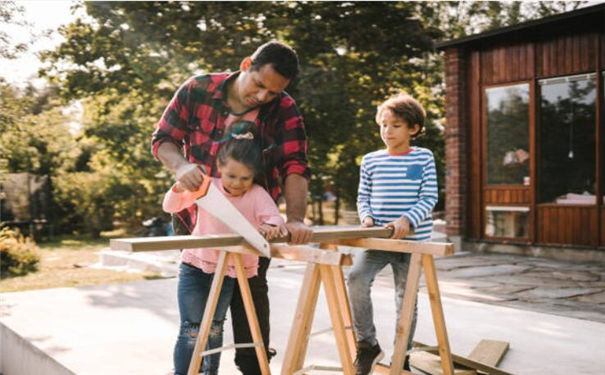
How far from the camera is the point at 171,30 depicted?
533 inches

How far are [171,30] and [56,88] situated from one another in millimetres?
3120

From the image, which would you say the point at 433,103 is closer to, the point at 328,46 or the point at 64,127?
Answer: the point at 328,46

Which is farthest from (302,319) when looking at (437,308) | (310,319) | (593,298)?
(593,298)

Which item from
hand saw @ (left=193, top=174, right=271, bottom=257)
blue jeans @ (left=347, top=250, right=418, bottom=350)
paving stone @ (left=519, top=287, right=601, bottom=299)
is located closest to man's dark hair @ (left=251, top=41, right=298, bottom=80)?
hand saw @ (left=193, top=174, right=271, bottom=257)

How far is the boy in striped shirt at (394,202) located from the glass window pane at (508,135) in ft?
23.3

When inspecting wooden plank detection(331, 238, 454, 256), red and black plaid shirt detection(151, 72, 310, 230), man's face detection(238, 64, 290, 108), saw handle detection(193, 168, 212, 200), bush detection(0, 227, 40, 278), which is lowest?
bush detection(0, 227, 40, 278)

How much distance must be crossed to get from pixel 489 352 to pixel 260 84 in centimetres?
234

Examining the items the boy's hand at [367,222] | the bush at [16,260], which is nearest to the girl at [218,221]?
the boy's hand at [367,222]

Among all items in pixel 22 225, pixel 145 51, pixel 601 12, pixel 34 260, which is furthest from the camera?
pixel 22 225

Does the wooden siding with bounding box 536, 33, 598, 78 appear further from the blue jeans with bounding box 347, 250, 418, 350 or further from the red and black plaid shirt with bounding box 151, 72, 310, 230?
the red and black plaid shirt with bounding box 151, 72, 310, 230

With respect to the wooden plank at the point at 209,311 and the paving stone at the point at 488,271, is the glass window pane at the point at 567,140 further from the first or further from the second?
the wooden plank at the point at 209,311

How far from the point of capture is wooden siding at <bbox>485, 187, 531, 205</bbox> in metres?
9.86

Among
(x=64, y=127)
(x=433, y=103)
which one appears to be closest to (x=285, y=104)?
(x=433, y=103)

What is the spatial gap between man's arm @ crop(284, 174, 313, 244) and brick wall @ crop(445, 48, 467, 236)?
317 inches
